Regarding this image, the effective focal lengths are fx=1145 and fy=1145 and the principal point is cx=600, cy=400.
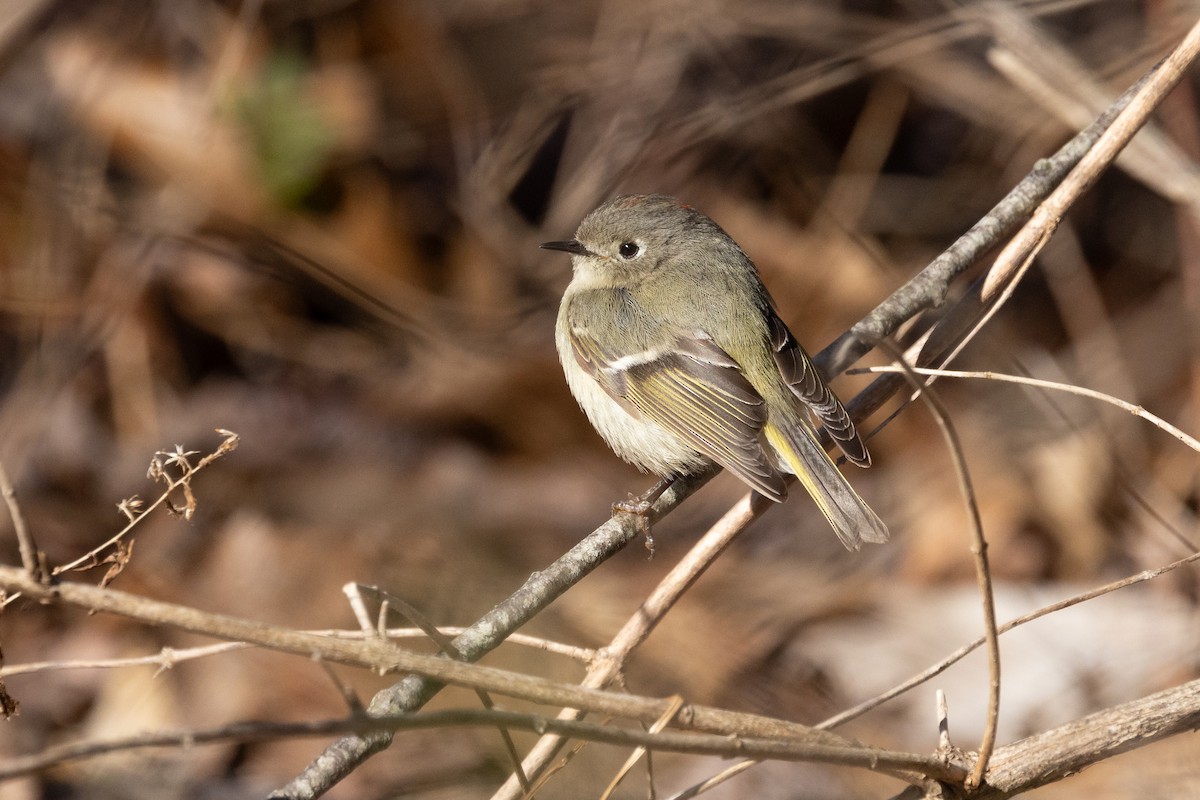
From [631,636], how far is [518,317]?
3.05m

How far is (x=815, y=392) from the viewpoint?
2.69m

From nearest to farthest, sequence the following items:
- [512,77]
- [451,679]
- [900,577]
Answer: [451,679]
[900,577]
[512,77]

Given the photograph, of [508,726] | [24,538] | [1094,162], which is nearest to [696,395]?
[1094,162]

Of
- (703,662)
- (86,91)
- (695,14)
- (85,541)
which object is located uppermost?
(86,91)

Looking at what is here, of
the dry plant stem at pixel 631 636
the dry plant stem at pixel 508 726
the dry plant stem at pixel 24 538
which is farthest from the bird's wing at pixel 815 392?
the dry plant stem at pixel 24 538

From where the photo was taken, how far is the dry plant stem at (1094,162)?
2.16m

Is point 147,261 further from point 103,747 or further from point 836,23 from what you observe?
point 103,747

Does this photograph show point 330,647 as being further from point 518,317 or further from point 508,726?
point 518,317

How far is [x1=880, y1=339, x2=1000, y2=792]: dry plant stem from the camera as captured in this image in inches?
52.9

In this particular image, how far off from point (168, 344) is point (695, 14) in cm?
266

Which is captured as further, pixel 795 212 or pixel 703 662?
pixel 795 212

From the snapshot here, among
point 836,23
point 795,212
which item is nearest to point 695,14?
point 836,23

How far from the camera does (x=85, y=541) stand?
4008mm

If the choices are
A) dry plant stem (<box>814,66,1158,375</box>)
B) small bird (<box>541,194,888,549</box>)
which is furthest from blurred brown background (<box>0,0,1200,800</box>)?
dry plant stem (<box>814,66,1158,375</box>)
